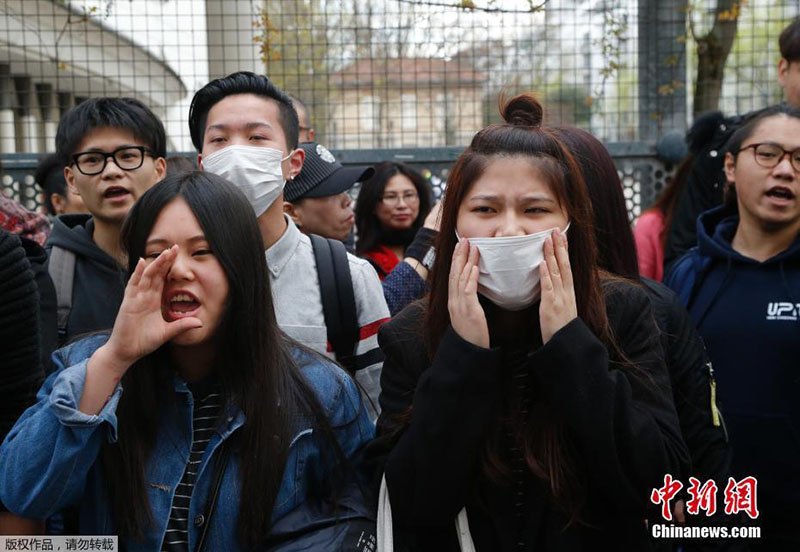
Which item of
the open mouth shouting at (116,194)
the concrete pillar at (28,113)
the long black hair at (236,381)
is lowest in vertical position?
the long black hair at (236,381)

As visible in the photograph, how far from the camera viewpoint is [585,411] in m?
2.17

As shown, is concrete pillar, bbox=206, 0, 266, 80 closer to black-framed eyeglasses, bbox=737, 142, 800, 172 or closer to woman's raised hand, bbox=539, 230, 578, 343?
black-framed eyeglasses, bbox=737, 142, 800, 172

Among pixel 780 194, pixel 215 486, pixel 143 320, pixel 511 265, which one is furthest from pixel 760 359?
pixel 143 320

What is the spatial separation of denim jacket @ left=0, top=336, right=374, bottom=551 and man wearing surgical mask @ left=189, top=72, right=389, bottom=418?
62 centimetres

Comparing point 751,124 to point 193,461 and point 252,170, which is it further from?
point 193,461

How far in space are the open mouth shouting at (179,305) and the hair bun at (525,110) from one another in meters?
1.11

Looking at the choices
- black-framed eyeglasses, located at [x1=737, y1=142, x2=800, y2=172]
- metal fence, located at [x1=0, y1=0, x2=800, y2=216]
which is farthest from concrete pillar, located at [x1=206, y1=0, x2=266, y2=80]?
black-framed eyeglasses, located at [x1=737, y1=142, x2=800, y2=172]

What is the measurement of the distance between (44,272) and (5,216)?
0.93 metres

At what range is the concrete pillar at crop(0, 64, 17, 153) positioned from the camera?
256 inches

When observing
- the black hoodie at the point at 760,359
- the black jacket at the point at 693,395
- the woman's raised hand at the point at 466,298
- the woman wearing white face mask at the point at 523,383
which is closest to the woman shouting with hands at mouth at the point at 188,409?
the woman wearing white face mask at the point at 523,383

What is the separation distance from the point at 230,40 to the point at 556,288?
4959 millimetres

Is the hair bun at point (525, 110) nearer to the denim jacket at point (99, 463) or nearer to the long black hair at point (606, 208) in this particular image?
the long black hair at point (606, 208)

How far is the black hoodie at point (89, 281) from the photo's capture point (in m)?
3.58

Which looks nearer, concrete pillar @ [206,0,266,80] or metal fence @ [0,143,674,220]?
metal fence @ [0,143,674,220]
